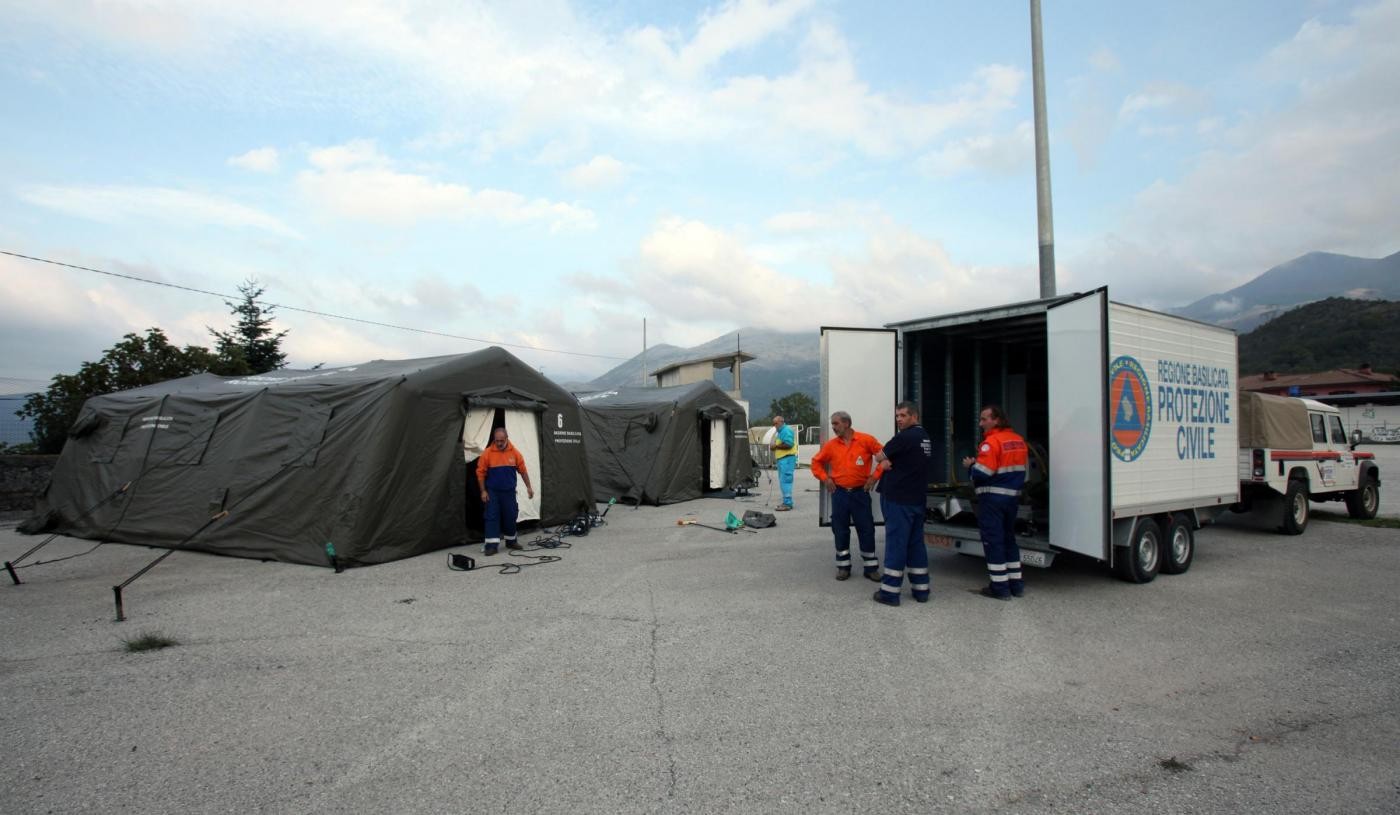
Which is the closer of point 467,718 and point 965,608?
point 467,718

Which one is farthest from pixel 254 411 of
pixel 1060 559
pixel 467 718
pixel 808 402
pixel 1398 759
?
pixel 808 402

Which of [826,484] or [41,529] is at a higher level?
[826,484]

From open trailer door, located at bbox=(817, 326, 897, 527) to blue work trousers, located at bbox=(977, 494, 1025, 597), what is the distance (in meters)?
1.35

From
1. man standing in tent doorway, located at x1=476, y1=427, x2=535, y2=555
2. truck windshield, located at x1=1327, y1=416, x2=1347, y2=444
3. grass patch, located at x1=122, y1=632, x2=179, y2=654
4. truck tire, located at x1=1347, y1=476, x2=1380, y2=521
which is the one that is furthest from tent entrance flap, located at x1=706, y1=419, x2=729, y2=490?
grass patch, located at x1=122, y1=632, x2=179, y2=654

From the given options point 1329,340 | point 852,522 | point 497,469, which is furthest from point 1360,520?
point 1329,340

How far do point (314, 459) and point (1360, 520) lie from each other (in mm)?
15549

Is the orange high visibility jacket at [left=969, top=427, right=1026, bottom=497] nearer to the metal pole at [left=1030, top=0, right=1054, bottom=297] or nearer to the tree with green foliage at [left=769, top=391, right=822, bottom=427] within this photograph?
the metal pole at [left=1030, top=0, right=1054, bottom=297]

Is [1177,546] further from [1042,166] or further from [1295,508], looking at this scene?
[1042,166]

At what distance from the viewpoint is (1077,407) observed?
20.4 feet

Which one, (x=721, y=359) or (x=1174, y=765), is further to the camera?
(x=721, y=359)

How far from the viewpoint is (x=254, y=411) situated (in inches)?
374

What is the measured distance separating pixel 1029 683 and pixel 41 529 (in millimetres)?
13731

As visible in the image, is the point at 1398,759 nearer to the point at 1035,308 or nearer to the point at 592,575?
the point at 1035,308

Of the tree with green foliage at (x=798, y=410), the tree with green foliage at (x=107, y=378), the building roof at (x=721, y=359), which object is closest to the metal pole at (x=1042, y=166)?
the tree with green foliage at (x=107, y=378)
